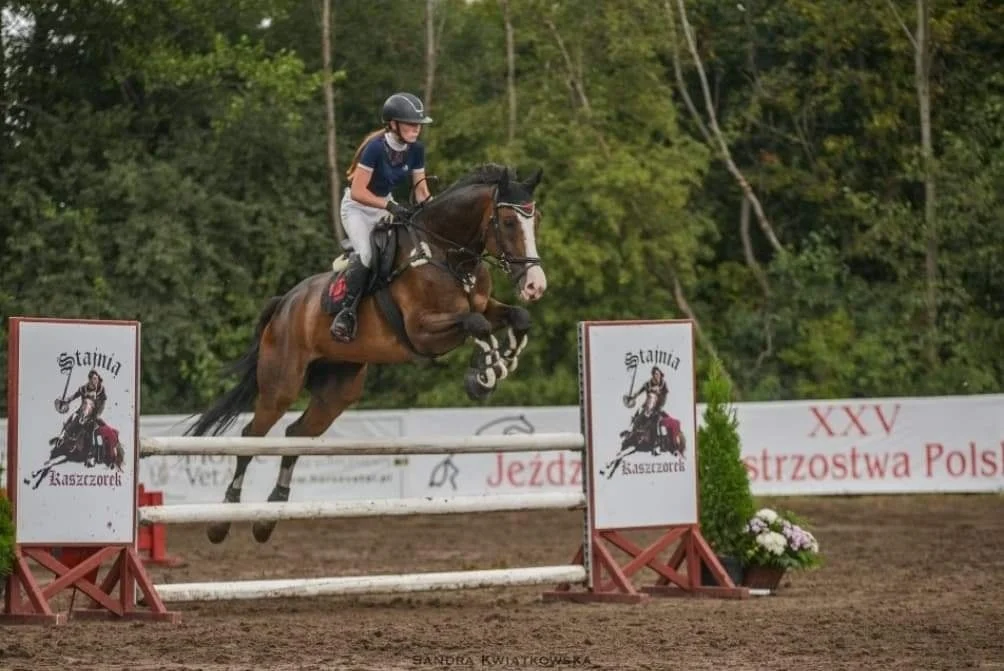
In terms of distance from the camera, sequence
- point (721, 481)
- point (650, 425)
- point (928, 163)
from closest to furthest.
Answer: point (650, 425) < point (721, 481) < point (928, 163)

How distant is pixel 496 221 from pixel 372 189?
0.92 metres

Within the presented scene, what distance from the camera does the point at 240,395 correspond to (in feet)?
32.8

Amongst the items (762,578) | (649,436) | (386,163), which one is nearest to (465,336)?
(386,163)

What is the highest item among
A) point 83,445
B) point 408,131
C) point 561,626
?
point 408,131

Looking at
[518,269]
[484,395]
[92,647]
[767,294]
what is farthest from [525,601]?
[767,294]

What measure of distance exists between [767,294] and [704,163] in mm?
2415

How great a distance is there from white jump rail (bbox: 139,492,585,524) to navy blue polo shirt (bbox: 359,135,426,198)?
175cm

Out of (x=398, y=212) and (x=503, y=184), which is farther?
(x=398, y=212)

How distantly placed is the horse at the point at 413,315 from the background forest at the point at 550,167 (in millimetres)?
12098

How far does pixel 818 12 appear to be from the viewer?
2498 cm

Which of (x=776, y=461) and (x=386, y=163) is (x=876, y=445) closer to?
(x=776, y=461)

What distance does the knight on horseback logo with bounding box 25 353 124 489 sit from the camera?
26.6 ft

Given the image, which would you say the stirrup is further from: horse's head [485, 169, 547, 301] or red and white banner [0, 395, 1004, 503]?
red and white banner [0, 395, 1004, 503]

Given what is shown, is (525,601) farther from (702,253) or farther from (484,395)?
(702,253)
